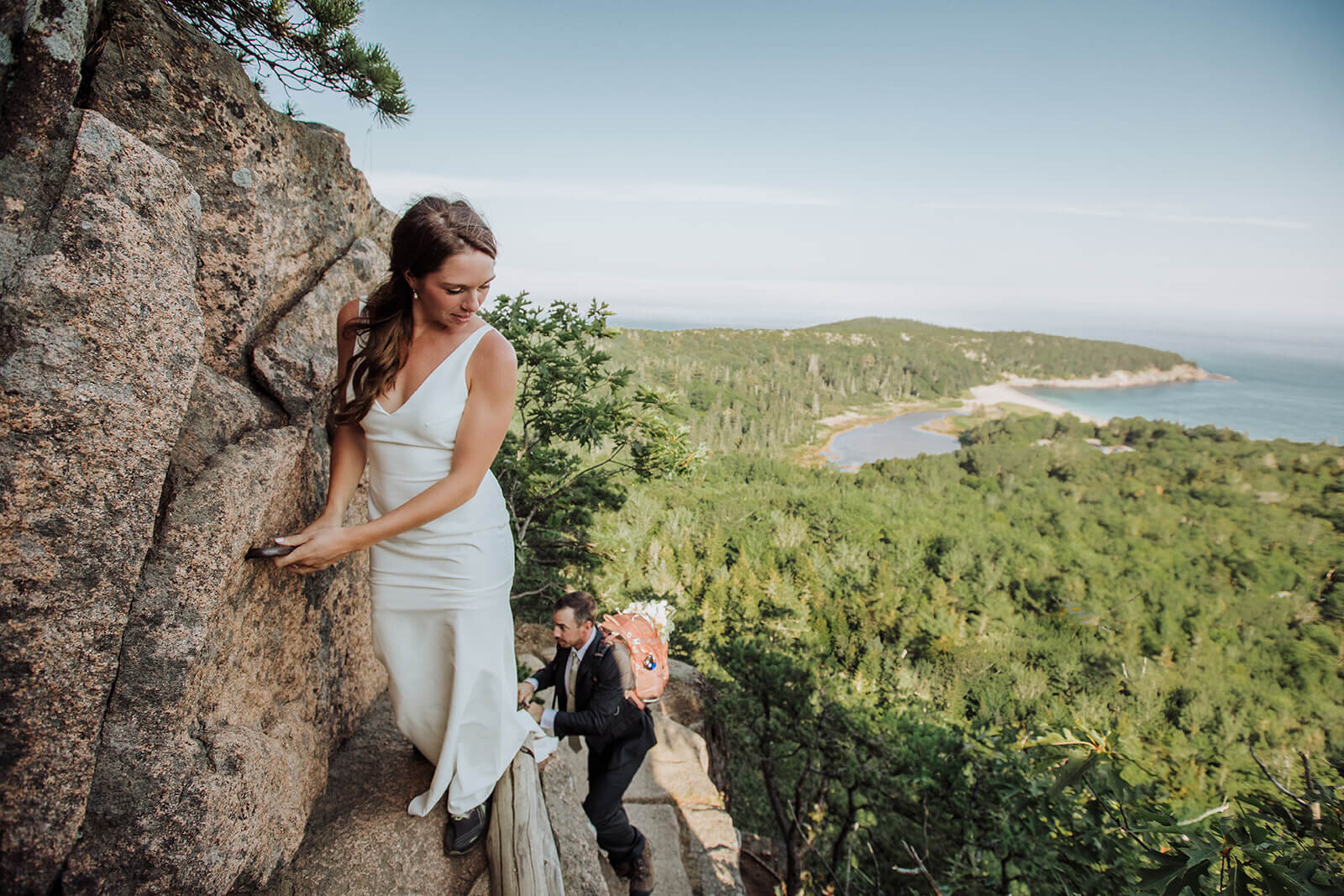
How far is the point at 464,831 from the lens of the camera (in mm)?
2533

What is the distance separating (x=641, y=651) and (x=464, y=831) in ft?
4.80

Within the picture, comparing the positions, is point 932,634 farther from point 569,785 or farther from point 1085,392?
point 1085,392

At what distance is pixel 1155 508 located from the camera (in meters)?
44.7

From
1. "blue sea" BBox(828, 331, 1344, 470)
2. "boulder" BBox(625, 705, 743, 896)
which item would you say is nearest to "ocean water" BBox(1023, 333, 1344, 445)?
"blue sea" BBox(828, 331, 1344, 470)

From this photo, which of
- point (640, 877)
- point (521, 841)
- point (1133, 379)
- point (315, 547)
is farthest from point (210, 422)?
point (1133, 379)

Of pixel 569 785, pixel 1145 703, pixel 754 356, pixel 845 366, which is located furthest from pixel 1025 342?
pixel 569 785

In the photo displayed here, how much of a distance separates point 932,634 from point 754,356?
60.6 m

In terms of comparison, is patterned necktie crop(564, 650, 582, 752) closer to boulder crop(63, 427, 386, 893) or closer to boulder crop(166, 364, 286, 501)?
boulder crop(63, 427, 386, 893)

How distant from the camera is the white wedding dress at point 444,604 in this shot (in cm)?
211

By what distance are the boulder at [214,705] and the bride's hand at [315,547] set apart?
184mm

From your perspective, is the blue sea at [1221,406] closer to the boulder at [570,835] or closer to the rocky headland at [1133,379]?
the rocky headland at [1133,379]

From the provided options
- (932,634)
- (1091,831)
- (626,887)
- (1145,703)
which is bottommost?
(1145,703)

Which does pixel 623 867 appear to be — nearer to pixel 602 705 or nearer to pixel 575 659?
pixel 602 705

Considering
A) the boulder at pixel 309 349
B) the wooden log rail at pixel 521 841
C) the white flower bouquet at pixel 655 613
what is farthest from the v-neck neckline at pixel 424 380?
the white flower bouquet at pixel 655 613
